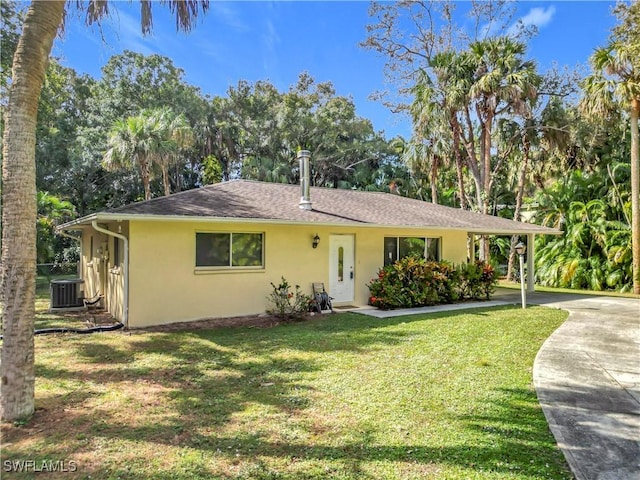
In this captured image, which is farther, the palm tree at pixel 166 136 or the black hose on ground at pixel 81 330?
the palm tree at pixel 166 136

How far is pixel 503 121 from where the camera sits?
21.2 m

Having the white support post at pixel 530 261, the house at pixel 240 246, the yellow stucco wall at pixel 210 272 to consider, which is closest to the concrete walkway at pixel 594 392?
the house at pixel 240 246

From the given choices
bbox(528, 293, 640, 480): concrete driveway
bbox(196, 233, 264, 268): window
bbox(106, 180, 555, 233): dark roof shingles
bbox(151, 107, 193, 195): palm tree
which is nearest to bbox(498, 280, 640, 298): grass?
bbox(106, 180, 555, 233): dark roof shingles

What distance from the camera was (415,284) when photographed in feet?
40.0

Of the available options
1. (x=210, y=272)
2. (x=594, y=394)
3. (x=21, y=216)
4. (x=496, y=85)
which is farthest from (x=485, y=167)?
(x=21, y=216)

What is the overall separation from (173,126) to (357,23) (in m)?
11.7

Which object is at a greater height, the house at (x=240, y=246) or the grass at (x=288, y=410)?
the house at (x=240, y=246)

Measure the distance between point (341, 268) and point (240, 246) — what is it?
3258 mm

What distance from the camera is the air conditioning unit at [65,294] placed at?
1135 cm

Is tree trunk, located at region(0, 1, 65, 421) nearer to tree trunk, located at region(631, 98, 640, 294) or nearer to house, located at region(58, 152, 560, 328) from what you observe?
house, located at region(58, 152, 560, 328)

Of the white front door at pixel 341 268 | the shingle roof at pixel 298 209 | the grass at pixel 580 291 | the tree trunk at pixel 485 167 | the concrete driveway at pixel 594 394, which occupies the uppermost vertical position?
the tree trunk at pixel 485 167

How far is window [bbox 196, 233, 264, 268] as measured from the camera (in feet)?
32.6

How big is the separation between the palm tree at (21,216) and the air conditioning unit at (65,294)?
8022mm

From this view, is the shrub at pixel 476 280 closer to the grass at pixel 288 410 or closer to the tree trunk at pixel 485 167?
the grass at pixel 288 410
